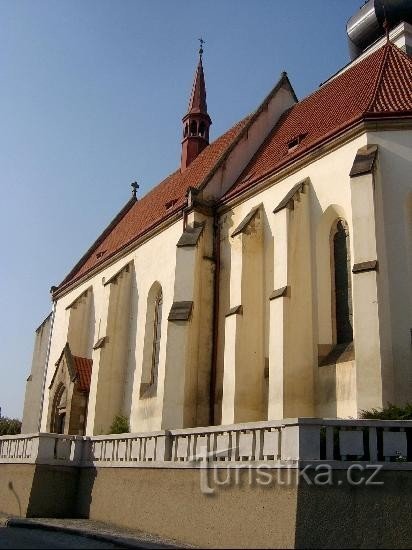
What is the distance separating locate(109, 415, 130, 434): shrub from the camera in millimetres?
18156

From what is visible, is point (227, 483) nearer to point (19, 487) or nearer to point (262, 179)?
point (19, 487)

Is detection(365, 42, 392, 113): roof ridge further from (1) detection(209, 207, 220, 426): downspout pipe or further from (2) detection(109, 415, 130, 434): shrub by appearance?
(2) detection(109, 415, 130, 434): shrub

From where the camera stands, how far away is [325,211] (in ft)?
47.1

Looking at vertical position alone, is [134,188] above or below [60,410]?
above

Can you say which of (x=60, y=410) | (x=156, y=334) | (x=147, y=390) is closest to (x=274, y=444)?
(x=147, y=390)

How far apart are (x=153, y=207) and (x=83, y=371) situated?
7.47 meters

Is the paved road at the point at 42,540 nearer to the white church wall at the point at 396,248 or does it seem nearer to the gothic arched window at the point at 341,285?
the white church wall at the point at 396,248

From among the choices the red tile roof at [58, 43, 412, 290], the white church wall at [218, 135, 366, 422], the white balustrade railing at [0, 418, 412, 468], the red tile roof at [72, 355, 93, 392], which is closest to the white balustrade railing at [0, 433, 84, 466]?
the white balustrade railing at [0, 418, 412, 468]

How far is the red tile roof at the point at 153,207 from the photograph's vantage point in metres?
21.2

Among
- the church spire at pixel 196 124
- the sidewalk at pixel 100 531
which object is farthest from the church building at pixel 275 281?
the sidewalk at pixel 100 531

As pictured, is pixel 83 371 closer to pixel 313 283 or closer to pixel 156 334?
pixel 156 334

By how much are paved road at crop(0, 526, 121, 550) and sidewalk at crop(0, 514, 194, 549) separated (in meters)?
0.10

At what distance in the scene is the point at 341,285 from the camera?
13.8 metres

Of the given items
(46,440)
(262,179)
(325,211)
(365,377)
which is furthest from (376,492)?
(262,179)
